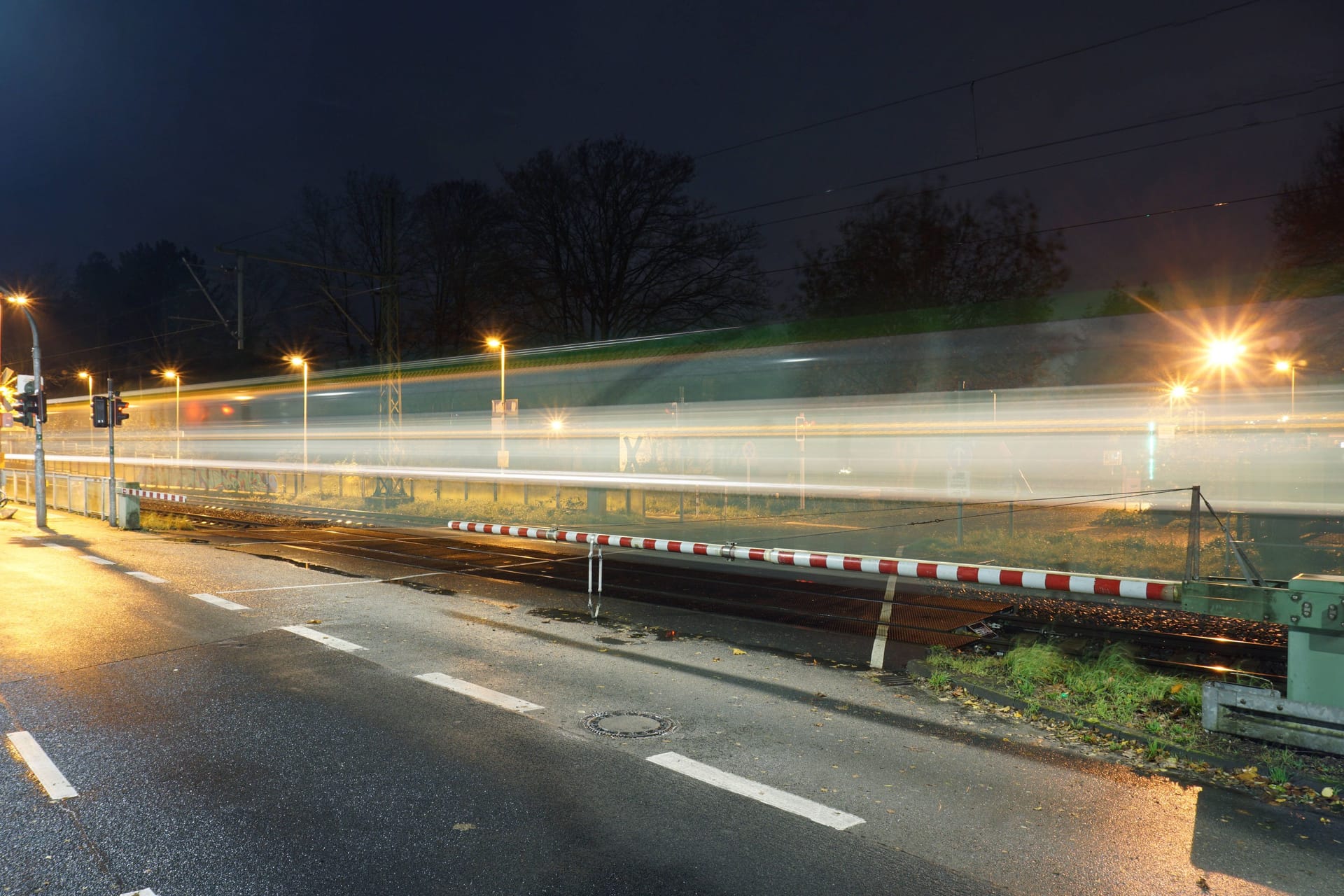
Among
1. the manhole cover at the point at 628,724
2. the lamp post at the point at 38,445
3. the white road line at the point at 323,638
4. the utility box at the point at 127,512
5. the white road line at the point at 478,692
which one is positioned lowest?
the manhole cover at the point at 628,724

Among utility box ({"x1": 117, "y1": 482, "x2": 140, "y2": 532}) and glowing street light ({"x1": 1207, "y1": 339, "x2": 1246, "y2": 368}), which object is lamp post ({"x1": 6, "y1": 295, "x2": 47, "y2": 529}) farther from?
glowing street light ({"x1": 1207, "y1": 339, "x2": 1246, "y2": 368})

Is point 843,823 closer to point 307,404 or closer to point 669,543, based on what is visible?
point 669,543

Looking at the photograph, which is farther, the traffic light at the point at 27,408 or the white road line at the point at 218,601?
the traffic light at the point at 27,408

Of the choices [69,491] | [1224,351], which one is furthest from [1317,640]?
[69,491]

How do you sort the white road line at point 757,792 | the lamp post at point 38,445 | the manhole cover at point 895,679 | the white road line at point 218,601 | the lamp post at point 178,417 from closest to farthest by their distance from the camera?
the white road line at point 757,792 < the manhole cover at point 895,679 < the white road line at point 218,601 < the lamp post at point 38,445 < the lamp post at point 178,417

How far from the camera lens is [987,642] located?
8500 mm

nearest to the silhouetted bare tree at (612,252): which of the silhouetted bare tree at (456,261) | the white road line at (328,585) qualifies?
the silhouetted bare tree at (456,261)

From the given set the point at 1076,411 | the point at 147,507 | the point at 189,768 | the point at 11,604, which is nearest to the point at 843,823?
the point at 189,768

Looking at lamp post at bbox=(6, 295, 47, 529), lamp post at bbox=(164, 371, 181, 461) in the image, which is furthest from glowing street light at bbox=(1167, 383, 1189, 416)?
lamp post at bbox=(164, 371, 181, 461)

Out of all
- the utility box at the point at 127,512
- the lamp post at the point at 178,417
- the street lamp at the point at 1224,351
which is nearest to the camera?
the street lamp at the point at 1224,351

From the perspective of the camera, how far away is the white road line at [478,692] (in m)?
6.38

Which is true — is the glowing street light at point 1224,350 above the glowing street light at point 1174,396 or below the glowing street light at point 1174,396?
above

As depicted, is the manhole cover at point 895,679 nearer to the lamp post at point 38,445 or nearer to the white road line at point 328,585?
the white road line at point 328,585

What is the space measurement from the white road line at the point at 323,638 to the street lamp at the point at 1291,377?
570 inches
